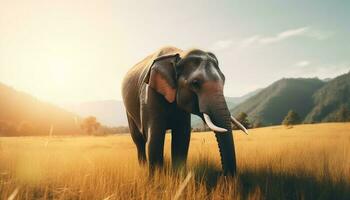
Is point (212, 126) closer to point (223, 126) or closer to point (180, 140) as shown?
point (223, 126)

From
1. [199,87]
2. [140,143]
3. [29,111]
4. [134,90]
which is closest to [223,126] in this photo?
[199,87]

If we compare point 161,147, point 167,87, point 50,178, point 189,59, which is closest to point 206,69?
point 189,59

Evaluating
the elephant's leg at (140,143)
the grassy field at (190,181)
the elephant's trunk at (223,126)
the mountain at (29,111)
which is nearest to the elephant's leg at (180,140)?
the grassy field at (190,181)

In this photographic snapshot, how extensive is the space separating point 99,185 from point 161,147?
2.00m

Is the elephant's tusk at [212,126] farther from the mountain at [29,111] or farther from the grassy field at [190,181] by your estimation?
the mountain at [29,111]

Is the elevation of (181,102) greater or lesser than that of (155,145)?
greater

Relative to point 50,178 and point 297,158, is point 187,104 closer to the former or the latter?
point 50,178

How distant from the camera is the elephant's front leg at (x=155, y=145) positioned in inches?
260

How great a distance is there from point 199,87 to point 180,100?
50cm

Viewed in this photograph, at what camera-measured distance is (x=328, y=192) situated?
5059 millimetres

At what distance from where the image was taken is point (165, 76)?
20.9ft

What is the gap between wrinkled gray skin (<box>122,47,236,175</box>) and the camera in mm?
5688

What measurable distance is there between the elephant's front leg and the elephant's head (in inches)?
25.2

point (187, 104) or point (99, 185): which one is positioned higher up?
point (187, 104)
